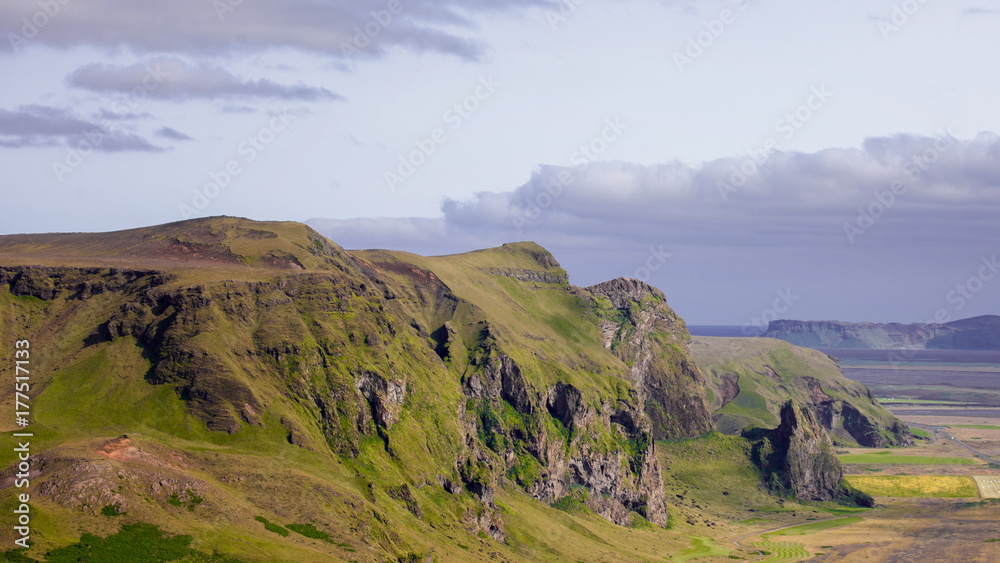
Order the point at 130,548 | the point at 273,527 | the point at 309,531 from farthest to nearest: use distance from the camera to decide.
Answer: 1. the point at 309,531
2. the point at 273,527
3. the point at 130,548

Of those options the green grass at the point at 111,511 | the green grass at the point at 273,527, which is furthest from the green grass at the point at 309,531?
the green grass at the point at 111,511

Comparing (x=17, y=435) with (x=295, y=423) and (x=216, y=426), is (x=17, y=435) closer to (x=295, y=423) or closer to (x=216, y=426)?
(x=216, y=426)

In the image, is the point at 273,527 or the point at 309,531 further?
the point at 309,531

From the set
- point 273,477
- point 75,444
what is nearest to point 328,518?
point 273,477

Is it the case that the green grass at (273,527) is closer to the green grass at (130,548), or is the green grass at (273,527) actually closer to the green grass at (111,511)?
the green grass at (130,548)

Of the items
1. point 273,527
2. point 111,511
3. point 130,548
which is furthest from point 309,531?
point 111,511

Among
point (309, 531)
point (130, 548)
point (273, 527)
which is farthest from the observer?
point (309, 531)

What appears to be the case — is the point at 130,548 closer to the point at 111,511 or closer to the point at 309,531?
the point at 111,511

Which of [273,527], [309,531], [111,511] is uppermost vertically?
[111,511]

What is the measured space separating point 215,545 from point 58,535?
23.3m

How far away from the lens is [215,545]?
143 metres

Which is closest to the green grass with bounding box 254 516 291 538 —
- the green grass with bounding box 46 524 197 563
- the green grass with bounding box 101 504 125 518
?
the green grass with bounding box 46 524 197 563

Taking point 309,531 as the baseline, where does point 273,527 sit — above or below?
above

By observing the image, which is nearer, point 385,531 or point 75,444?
point 75,444
